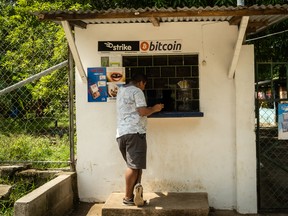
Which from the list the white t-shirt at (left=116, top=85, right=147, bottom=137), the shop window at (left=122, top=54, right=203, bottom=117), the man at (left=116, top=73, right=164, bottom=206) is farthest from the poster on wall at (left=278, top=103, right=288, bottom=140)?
the white t-shirt at (left=116, top=85, right=147, bottom=137)

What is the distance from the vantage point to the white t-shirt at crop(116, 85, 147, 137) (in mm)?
4508

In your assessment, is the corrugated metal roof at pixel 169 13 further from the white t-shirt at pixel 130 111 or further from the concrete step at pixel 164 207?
the concrete step at pixel 164 207

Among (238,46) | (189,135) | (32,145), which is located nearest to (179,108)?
(189,135)

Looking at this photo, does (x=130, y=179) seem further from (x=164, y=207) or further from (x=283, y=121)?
(x=283, y=121)

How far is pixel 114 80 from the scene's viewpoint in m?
5.20

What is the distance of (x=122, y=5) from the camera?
299 inches

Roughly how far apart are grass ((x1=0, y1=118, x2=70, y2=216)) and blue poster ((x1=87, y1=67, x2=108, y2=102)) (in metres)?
1.07

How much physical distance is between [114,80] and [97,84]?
25cm

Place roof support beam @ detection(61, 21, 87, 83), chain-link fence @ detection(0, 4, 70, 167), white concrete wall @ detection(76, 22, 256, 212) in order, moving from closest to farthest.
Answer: roof support beam @ detection(61, 21, 87, 83) → white concrete wall @ detection(76, 22, 256, 212) → chain-link fence @ detection(0, 4, 70, 167)

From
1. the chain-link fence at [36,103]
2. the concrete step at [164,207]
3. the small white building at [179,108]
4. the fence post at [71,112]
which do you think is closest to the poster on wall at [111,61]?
the small white building at [179,108]

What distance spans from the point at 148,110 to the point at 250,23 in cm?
196

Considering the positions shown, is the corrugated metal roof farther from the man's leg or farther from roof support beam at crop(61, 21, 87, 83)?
the man's leg

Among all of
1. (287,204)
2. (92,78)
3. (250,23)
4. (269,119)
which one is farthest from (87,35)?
(287,204)

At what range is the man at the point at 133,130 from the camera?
450 cm
